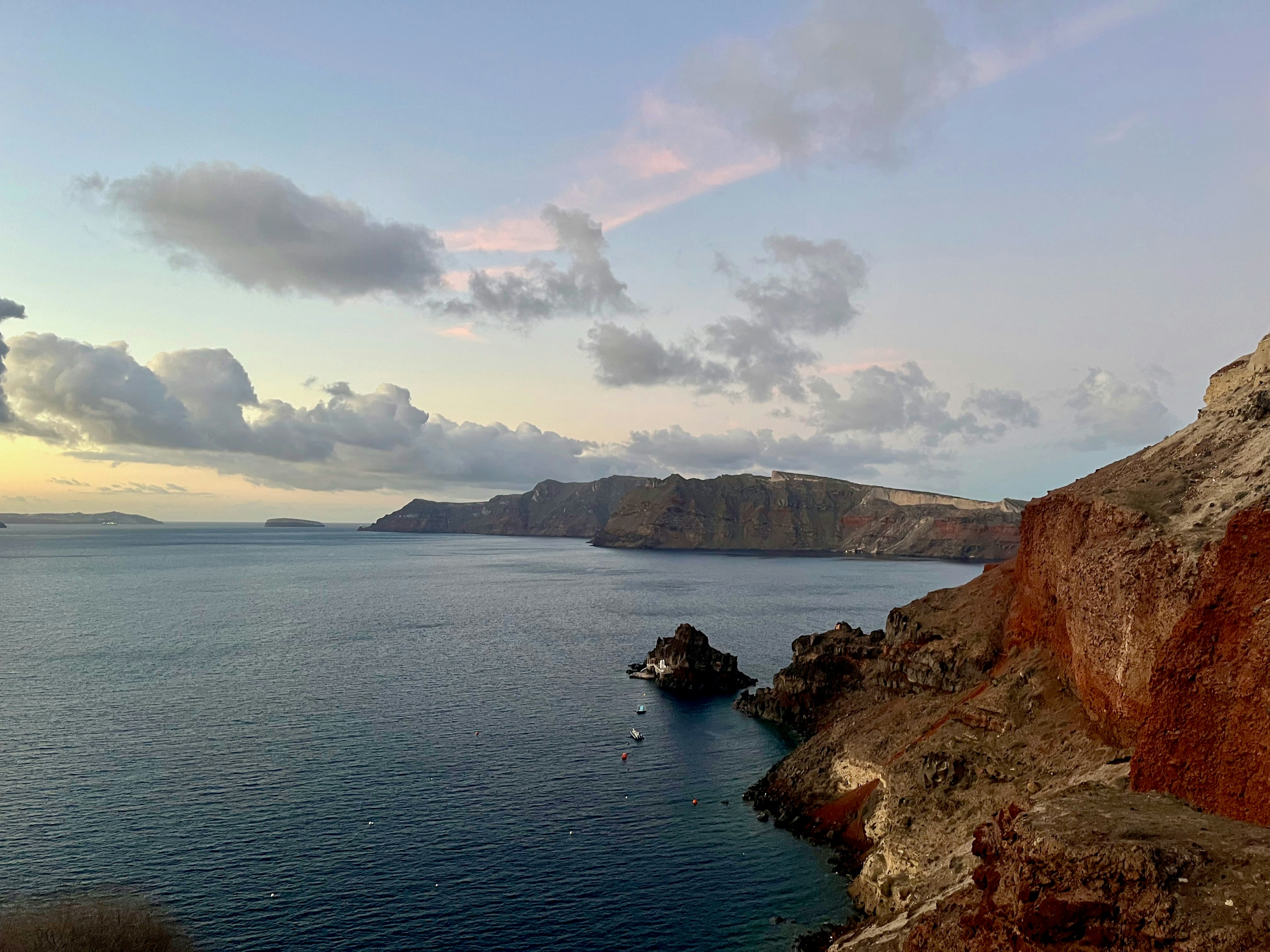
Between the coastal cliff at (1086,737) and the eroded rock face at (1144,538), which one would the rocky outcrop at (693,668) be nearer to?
the coastal cliff at (1086,737)

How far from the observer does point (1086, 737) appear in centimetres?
4491

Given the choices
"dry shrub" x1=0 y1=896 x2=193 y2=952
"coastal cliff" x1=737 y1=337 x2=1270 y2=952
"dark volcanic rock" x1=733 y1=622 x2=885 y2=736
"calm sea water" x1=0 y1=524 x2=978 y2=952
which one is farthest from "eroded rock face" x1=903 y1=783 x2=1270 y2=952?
"dark volcanic rock" x1=733 y1=622 x2=885 y2=736

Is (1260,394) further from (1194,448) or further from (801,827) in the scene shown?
(801,827)

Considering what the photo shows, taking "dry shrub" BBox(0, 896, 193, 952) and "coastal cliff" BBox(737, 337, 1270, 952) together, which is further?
"dry shrub" BBox(0, 896, 193, 952)

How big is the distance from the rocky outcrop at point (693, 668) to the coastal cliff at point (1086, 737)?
23.6 meters

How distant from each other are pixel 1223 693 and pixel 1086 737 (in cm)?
1912

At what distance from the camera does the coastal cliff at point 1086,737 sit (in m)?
24.2

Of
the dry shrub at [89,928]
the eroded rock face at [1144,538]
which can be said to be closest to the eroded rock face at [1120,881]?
the eroded rock face at [1144,538]

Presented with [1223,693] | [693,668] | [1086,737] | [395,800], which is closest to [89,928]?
[395,800]

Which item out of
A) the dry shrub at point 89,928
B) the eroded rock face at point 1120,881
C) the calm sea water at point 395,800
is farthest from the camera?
the calm sea water at point 395,800

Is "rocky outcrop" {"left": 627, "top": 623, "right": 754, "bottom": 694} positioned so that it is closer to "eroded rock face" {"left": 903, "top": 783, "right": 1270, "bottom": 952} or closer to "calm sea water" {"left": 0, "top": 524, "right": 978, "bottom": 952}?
"calm sea water" {"left": 0, "top": 524, "right": 978, "bottom": 952}

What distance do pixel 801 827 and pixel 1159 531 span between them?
34889mm

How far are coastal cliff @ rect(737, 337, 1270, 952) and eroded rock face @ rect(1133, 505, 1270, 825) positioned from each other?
3.1 inches

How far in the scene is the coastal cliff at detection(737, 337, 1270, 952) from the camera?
24.2m
